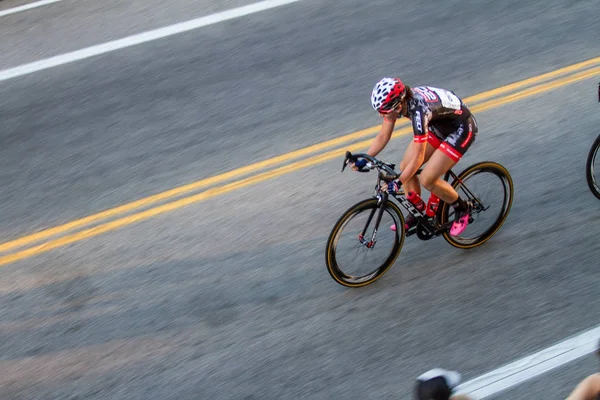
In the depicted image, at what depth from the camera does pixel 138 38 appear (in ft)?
38.3

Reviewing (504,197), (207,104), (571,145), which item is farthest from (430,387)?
(207,104)

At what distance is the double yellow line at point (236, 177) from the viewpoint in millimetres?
8086

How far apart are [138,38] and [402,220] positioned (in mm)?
6454

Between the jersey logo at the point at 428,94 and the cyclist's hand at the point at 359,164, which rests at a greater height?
the jersey logo at the point at 428,94

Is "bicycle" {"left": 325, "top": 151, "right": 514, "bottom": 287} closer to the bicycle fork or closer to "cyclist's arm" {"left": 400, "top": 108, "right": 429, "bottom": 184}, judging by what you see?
the bicycle fork

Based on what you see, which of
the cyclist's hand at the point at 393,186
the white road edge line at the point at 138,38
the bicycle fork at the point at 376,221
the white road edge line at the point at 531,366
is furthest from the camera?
the white road edge line at the point at 138,38

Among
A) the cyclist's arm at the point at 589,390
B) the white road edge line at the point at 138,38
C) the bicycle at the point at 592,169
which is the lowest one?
the bicycle at the point at 592,169

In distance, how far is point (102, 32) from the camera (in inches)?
469

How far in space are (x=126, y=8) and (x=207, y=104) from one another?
3.62m

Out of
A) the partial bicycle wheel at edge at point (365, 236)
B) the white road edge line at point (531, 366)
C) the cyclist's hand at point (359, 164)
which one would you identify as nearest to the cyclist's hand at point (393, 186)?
the partial bicycle wheel at edge at point (365, 236)

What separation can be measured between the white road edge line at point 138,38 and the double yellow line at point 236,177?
3.86 m

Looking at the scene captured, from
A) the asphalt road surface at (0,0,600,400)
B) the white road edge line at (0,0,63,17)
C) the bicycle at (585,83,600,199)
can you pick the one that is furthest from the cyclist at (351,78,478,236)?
Result: the white road edge line at (0,0,63,17)

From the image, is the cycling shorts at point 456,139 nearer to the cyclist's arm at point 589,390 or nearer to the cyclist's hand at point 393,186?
the cyclist's hand at point 393,186

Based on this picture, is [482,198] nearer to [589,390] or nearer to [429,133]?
[429,133]
